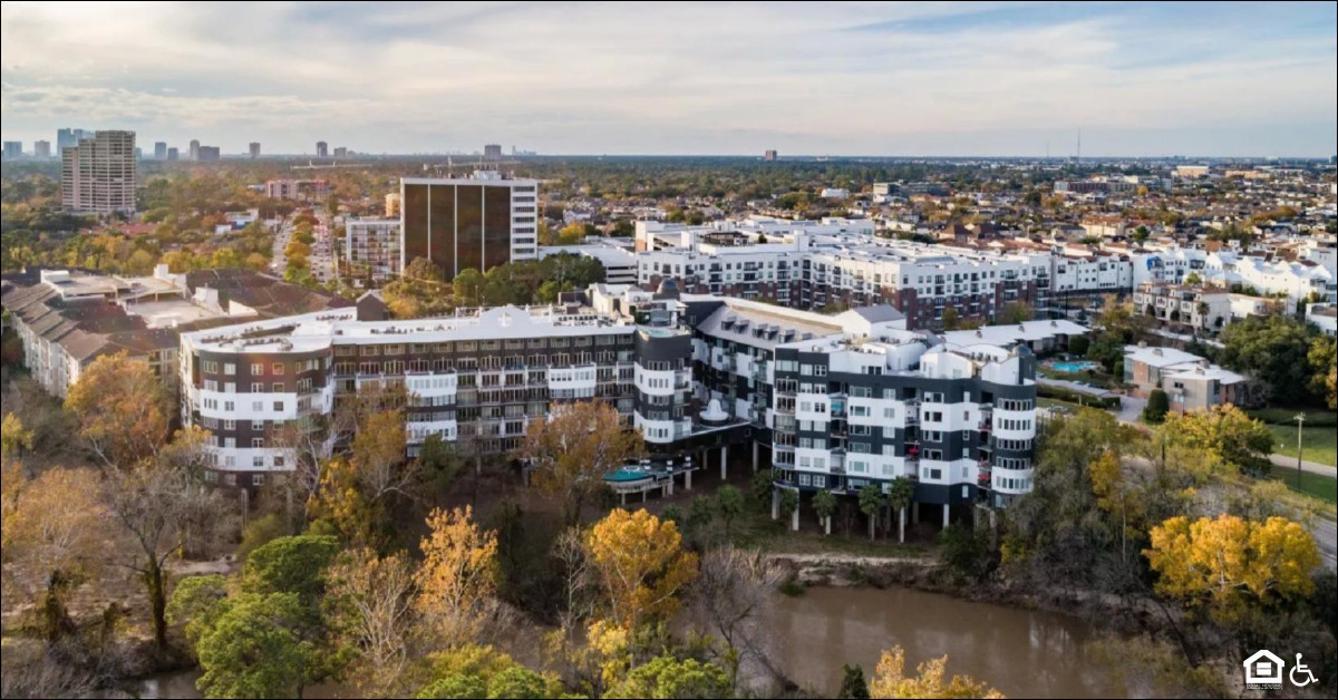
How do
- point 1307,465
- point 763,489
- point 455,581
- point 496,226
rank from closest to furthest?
point 455,581
point 763,489
point 1307,465
point 496,226

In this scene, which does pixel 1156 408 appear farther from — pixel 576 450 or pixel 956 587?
pixel 576 450

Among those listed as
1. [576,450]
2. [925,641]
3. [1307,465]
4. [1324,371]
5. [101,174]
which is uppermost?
[101,174]

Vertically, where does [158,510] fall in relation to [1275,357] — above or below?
below

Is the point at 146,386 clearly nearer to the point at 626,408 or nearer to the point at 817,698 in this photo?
the point at 626,408

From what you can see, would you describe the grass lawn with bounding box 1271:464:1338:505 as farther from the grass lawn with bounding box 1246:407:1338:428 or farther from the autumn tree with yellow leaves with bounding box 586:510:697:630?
the autumn tree with yellow leaves with bounding box 586:510:697:630

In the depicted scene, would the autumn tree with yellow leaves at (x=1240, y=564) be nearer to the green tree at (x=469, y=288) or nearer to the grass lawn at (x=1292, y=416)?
the grass lawn at (x=1292, y=416)

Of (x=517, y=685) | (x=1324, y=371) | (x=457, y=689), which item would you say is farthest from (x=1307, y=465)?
(x=457, y=689)
